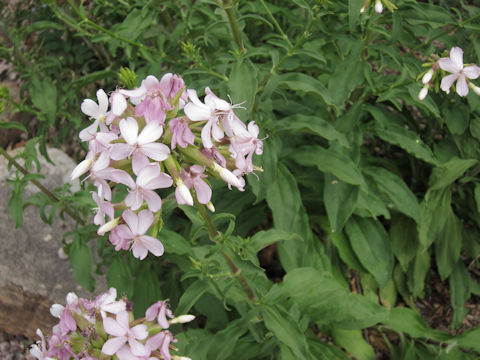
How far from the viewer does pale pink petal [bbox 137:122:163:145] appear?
1351 millimetres

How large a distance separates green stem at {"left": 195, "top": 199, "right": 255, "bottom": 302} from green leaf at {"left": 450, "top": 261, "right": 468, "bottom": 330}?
156 centimetres

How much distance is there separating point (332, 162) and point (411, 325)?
107 centimetres

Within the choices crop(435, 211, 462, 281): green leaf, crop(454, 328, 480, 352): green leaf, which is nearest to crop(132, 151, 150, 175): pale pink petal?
crop(454, 328, 480, 352): green leaf

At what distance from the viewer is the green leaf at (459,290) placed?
307 centimetres

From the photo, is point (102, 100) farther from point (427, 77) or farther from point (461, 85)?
point (461, 85)

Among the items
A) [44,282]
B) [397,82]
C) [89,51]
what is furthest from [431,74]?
[89,51]

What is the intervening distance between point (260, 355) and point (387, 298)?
3.43 feet

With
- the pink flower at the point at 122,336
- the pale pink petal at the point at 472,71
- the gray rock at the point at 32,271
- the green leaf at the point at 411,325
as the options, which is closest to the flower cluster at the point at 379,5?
the pale pink petal at the point at 472,71

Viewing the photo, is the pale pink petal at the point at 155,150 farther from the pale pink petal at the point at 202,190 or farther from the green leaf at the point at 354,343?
the green leaf at the point at 354,343

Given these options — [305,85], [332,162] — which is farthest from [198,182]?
[332,162]

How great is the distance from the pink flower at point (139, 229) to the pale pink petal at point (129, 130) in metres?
0.22

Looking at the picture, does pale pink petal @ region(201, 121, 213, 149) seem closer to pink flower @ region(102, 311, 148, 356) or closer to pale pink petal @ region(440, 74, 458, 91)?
pink flower @ region(102, 311, 148, 356)

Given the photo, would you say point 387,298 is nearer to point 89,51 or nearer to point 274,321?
point 274,321

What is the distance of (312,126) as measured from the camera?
8.26 feet
